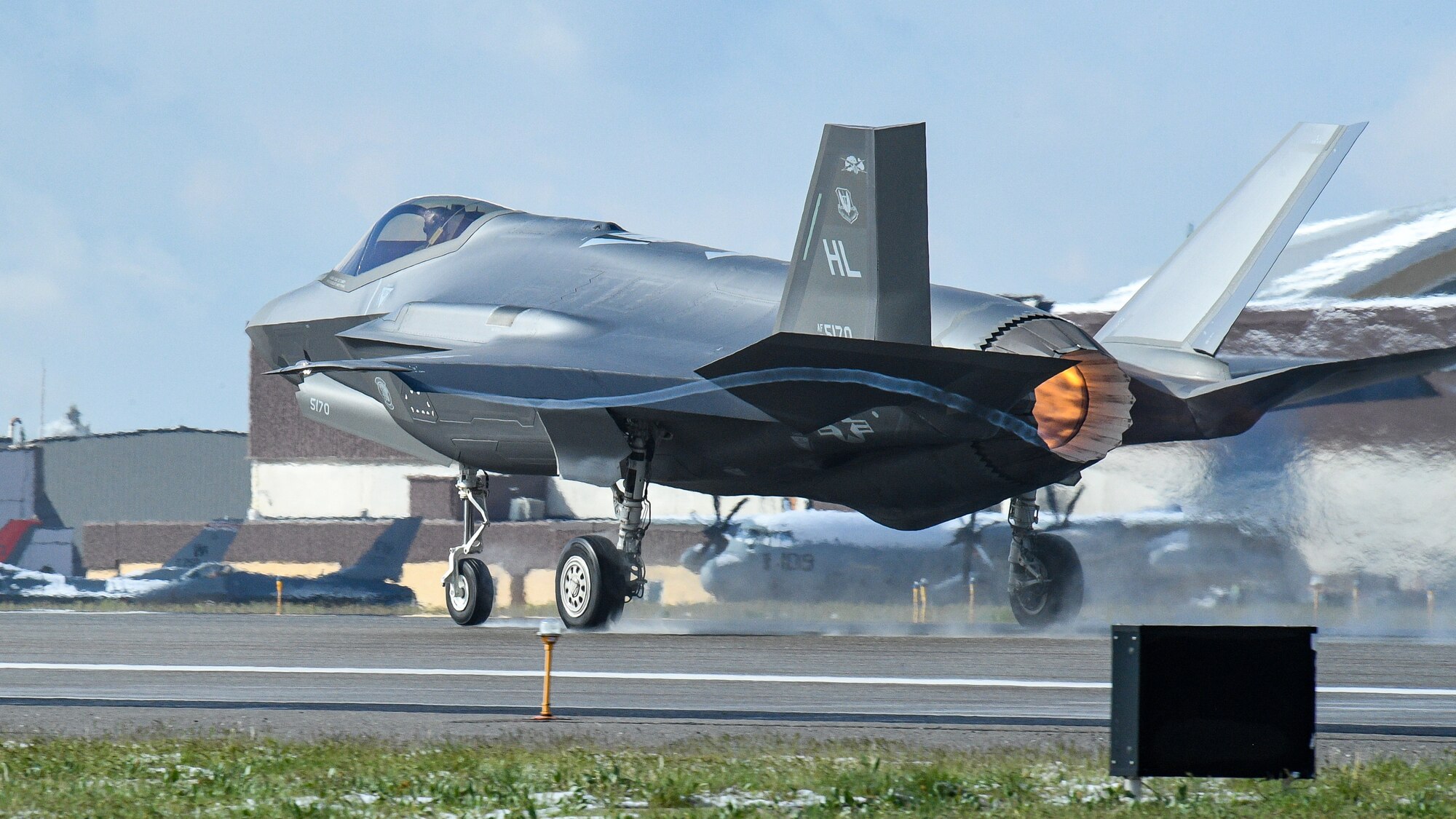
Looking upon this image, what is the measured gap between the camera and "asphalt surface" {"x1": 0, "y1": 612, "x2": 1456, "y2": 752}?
9.76 m

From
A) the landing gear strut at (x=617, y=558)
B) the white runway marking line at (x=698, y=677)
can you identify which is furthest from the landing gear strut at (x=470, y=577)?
the white runway marking line at (x=698, y=677)

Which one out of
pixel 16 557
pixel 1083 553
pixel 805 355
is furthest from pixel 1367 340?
pixel 16 557

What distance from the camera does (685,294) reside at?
19141mm

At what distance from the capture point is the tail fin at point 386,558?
141 feet

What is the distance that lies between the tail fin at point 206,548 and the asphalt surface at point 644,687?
117 feet

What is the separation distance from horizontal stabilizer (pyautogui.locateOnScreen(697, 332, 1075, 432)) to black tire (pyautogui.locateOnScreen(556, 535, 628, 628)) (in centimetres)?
371

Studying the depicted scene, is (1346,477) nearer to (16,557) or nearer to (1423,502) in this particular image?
(1423,502)

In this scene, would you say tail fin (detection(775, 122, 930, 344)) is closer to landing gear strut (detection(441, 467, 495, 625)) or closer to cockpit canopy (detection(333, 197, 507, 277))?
landing gear strut (detection(441, 467, 495, 625))

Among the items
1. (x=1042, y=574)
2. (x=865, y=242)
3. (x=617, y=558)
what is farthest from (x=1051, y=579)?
(x=865, y=242)

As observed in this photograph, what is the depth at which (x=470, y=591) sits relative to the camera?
21094 millimetres

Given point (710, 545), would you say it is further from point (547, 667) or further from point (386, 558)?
point (386, 558)

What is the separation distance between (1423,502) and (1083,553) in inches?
214

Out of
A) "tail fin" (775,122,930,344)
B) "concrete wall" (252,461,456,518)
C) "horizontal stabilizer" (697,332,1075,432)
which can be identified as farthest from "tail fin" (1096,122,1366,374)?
"concrete wall" (252,461,456,518)

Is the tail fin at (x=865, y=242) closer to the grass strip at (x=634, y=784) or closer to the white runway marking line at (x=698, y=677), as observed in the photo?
the white runway marking line at (x=698, y=677)
